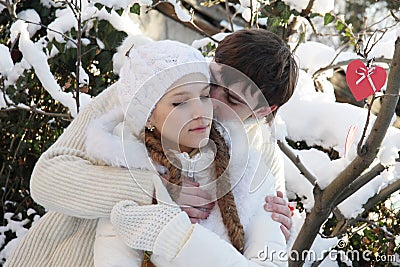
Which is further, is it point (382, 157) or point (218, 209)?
point (382, 157)

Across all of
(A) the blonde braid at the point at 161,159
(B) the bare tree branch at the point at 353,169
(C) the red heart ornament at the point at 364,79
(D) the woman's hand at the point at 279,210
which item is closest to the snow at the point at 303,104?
(B) the bare tree branch at the point at 353,169

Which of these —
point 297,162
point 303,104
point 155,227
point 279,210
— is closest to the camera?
point 155,227

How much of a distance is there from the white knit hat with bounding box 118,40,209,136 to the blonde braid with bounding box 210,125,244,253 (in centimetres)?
20

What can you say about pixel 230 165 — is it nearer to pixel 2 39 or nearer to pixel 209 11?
pixel 2 39

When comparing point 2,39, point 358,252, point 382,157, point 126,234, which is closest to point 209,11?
point 2,39

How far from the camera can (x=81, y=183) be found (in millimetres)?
1850

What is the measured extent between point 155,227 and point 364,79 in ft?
3.08

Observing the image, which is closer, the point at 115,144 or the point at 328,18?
the point at 115,144

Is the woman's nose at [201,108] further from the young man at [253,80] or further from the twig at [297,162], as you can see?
the twig at [297,162]

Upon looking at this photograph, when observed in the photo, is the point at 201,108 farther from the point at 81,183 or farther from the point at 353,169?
the point at 353,169

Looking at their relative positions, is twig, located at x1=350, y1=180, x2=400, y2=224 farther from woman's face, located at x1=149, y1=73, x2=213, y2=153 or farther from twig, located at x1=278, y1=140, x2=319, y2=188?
woman's face, located at x1=149, y1=73, x2=213, y2=153

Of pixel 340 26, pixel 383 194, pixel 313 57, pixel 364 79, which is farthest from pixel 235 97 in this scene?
pixel 313 57

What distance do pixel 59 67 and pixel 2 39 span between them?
43 centimetres

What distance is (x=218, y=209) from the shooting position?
188 cm
